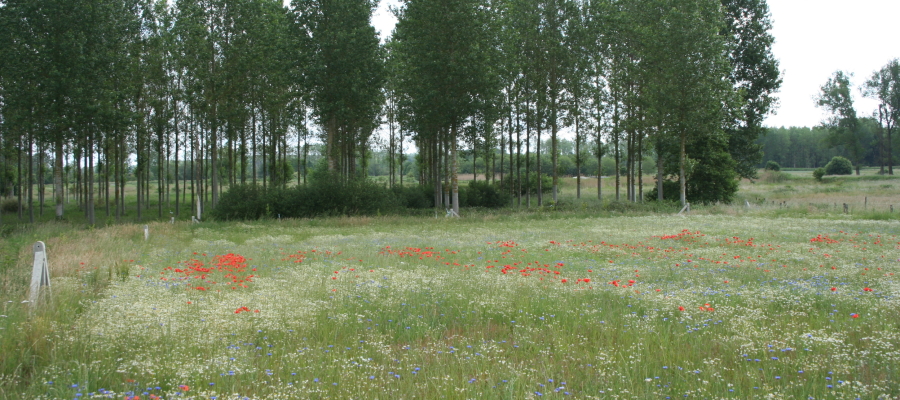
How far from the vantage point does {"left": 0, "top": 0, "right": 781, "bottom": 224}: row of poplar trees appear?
33281mm

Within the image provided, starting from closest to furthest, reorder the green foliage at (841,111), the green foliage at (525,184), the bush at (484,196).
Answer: the bush at (484,196) → the green foliage at (525,184) → the green foliage at (841,111)

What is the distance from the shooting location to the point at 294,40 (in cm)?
3428

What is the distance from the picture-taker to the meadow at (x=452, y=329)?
4949mm

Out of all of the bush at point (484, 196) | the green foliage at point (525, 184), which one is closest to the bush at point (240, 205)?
the bush at point (484, 196)

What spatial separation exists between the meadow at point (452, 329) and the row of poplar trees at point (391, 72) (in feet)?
79.9

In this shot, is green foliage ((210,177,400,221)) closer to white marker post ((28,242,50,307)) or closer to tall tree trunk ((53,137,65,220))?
tall tree trunk ((53,137,65,220))

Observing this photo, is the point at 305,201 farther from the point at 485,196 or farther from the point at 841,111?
the point at 841,111

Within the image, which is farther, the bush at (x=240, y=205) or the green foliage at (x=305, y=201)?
the green foliage at (x=305, y=201)

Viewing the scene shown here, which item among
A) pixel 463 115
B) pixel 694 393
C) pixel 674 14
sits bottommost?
pixel 694 393

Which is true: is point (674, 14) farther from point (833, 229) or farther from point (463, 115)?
point (833, 229)

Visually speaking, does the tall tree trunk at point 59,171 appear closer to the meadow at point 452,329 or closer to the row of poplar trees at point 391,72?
the row of poplar trees at point 391,72

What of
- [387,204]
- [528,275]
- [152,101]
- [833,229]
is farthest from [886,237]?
[152,101]

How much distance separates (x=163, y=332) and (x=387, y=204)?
29.9 metres

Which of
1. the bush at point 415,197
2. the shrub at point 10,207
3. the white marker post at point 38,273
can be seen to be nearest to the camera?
the white marker post at point 38,273
